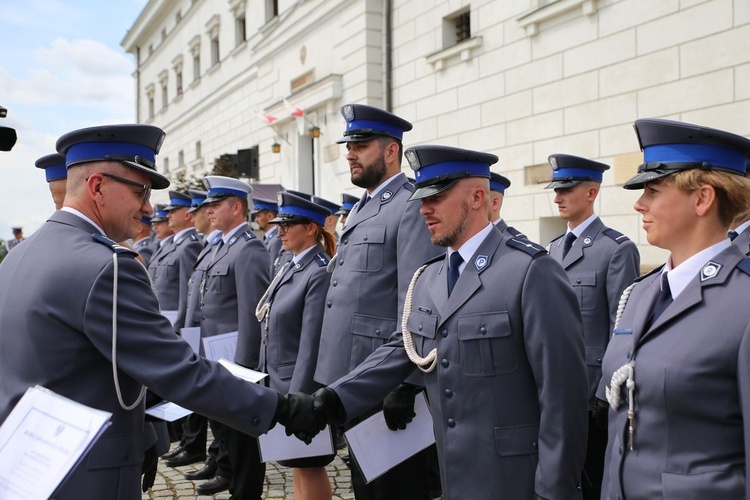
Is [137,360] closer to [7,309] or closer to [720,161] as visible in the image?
[7,309]

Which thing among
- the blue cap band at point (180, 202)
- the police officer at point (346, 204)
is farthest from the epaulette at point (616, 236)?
the blue cap band at point (180, 202)

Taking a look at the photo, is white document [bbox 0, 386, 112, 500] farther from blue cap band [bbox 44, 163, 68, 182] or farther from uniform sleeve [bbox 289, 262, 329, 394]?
uniform sleeve [bbox 289, 262, 329, 394]

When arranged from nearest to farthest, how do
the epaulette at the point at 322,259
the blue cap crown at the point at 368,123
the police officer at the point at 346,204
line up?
the blue cap crown at the point at 368,123
the epaulette at the point at 322,259
the police officer at the point at 346,204

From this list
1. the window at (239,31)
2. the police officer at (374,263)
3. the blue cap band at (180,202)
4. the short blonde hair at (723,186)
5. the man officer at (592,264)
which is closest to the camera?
the short blonde hair at (723,186)

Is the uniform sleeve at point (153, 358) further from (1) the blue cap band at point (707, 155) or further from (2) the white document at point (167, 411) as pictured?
(1) the blue cap band at point (707, 155)

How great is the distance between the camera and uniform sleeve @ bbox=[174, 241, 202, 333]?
6.79m

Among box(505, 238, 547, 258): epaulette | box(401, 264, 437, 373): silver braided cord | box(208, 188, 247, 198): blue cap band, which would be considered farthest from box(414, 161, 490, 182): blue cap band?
box(208, 188, 247, 198): blue cap band

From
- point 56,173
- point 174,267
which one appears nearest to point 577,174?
point 56,173

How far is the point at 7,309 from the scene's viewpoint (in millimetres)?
2334

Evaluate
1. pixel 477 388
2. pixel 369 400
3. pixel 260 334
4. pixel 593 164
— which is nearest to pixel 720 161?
pixel 477 388

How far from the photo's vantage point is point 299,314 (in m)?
4.42

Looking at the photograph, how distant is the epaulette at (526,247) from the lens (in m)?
2.61

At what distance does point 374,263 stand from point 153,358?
167 centimetres

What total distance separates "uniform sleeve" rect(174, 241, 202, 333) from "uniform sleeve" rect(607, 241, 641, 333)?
13.0 feet
